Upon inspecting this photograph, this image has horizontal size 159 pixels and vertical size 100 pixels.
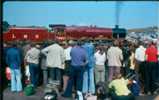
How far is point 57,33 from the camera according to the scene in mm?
12922

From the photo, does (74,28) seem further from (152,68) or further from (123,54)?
(152,68)

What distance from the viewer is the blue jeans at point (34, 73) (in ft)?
38.8

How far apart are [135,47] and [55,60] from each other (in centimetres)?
220

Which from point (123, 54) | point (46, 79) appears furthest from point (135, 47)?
point (46, 79)

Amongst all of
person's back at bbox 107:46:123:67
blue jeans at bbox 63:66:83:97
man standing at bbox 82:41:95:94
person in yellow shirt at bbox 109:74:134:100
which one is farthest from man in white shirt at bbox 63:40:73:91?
person in yellow shirt at bbox 109:74:134:100

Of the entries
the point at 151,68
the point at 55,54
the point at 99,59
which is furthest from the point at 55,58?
the point at 151,68

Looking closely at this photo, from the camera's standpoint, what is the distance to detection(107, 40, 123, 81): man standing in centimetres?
1155

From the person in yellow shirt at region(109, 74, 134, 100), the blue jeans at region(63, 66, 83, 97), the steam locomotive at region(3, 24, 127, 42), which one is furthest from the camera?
the steam locomotive at region(3, 24, 127, 42)

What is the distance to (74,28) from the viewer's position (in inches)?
567

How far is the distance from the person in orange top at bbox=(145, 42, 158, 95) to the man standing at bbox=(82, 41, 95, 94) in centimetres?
132

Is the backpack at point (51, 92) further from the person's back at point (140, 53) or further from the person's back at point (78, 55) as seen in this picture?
the person's back at point (140, 53)

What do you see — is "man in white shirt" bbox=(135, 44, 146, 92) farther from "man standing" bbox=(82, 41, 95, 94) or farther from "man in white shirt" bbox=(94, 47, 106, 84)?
"man standing" bbox=(82, 41, 95, 94)

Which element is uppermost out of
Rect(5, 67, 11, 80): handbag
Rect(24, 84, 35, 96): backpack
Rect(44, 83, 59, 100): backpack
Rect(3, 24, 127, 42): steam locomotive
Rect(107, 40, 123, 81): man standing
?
Rect(3, 24, 127, 42): steam locomotive

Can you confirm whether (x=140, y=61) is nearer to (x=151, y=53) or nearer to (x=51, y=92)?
(x=151, y=53)
